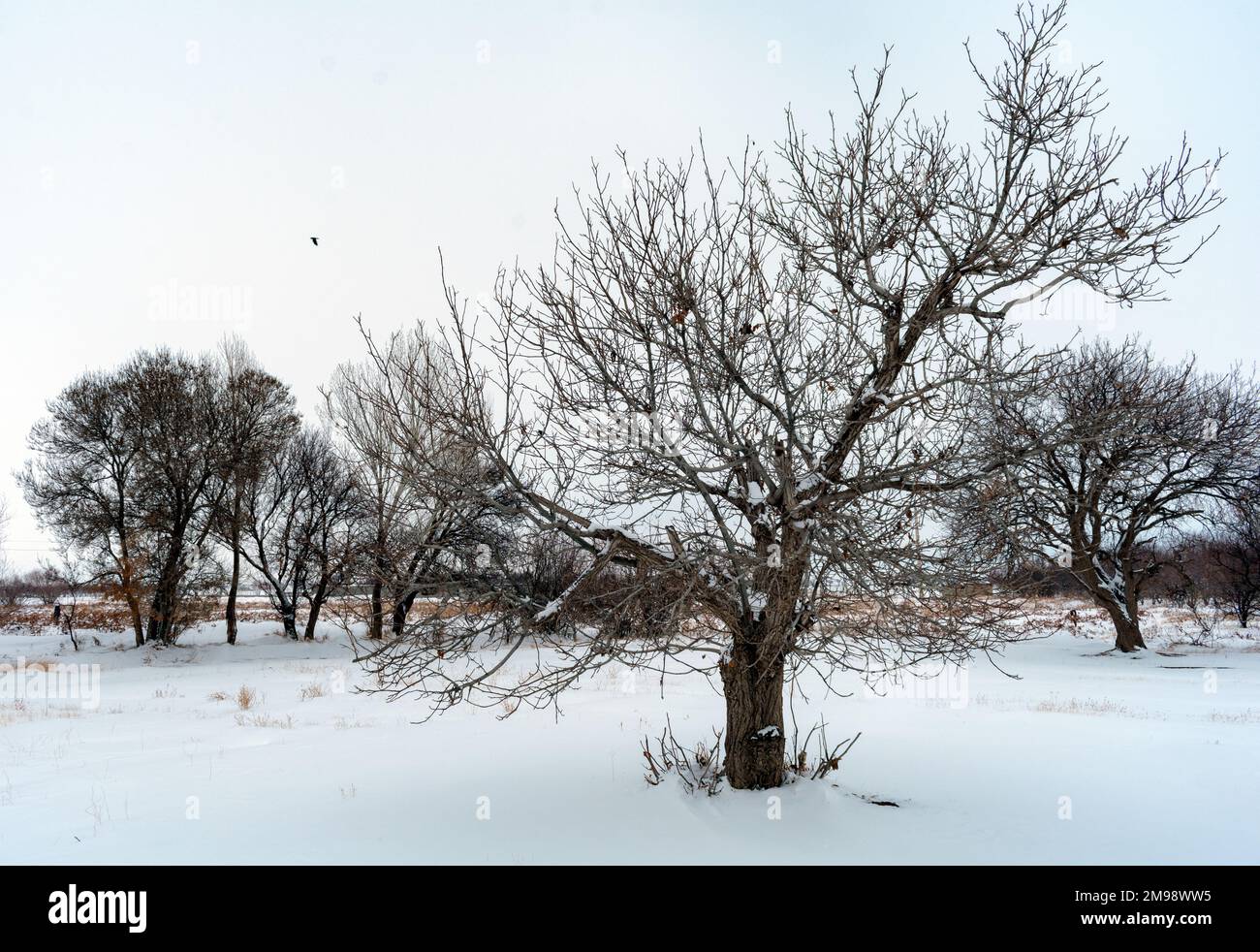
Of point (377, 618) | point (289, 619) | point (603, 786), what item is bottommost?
point (603, 786)

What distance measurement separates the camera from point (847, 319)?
5.13 metres

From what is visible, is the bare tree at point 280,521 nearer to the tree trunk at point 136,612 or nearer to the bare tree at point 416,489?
the tree trunk at point 136,612

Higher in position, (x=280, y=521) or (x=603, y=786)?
(x=280, y=521)

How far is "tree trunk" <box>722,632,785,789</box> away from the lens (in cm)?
590

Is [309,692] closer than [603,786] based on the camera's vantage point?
No

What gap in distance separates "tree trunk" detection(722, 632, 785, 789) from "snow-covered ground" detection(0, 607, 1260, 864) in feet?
0.81

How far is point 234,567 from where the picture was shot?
25.8 meters

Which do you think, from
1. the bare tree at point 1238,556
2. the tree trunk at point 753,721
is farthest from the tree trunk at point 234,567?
the bare tree at point 1238,556

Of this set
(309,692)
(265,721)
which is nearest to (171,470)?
(309,692)

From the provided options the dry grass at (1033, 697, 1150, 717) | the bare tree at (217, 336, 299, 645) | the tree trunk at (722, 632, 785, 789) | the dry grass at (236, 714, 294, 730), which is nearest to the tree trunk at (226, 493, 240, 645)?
the bare tree at (217, 336, 299, 645)

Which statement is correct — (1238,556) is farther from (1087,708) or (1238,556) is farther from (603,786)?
(603,786)

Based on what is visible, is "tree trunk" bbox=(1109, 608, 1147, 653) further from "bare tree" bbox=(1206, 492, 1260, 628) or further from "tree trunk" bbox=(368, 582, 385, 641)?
"tree trunk" bbox=(368, 582, 385, 641)

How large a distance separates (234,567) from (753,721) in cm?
2539

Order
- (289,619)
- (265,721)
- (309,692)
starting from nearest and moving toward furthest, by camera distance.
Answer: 1. (265,721)
2. (309,692)
3. (289,619)
